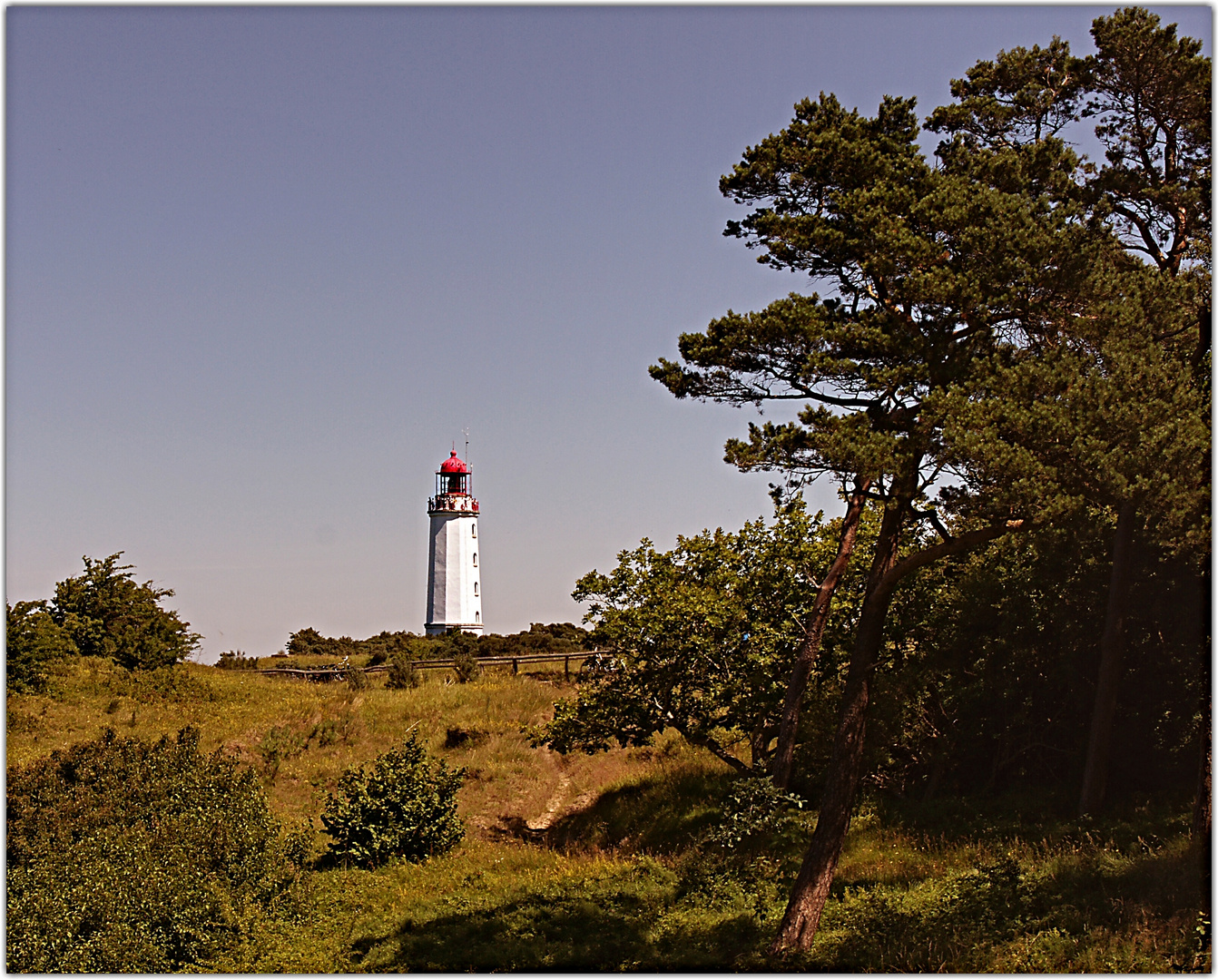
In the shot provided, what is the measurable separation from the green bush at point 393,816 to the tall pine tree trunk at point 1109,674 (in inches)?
504

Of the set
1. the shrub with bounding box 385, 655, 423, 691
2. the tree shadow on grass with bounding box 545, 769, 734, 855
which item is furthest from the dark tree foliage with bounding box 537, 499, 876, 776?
the shrub with bounding box 385, 655, 423, 691

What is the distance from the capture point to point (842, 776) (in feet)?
43.6

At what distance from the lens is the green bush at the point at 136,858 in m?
13.5

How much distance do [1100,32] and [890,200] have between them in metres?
5.69

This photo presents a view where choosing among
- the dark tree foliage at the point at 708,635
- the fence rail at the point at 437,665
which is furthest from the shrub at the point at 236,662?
the dark tree foliage at the point at 708,635

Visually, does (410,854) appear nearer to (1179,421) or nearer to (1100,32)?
(1179,421)

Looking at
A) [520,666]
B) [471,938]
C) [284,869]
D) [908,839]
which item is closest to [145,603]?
[520,666]

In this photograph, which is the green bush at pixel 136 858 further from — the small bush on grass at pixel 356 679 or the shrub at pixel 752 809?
the small bush on grass at pixel 356 679

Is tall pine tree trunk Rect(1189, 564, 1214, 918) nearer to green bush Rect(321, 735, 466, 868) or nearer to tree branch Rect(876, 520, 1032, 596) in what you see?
tree branch Rect(876, 520, 1032, 596)

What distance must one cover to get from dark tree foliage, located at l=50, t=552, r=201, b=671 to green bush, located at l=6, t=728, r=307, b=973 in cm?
1631

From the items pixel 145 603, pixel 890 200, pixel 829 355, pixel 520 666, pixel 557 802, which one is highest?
pixel 890 200

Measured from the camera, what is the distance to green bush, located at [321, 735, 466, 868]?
66.6 ft

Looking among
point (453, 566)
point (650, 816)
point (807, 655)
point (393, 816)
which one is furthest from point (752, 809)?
point (453, 566)

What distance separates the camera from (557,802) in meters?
26.6
